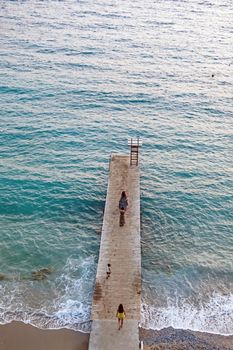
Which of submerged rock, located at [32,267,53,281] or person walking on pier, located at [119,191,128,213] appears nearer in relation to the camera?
submerged rock, located at [32,267,53,281]

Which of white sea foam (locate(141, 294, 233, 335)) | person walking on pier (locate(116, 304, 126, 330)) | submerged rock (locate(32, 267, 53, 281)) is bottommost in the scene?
person walking on pier (locate(116, 304, 126, 330))

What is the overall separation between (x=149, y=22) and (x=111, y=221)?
5851 cm

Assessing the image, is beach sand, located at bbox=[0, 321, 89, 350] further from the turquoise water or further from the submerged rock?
the submerged rock

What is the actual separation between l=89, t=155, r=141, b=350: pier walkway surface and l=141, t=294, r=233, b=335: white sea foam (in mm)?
1992

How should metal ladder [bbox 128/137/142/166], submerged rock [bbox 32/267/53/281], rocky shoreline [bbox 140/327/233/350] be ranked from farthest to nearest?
metal ladder [bbox 128/137/142/166], submerged rock [bbox 32/267/53/281], rocky shoreline [bbox 140/327/233/350]

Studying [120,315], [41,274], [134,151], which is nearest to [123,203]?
[41,274]

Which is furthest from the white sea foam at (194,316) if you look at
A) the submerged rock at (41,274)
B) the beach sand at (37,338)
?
the submerged rock at (41,274)

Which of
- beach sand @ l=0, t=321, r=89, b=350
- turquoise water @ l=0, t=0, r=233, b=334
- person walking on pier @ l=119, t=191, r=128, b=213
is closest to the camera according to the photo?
beach sand @ l=0, t=321, r=89, b=350

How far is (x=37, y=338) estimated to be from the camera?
2278 centimetres

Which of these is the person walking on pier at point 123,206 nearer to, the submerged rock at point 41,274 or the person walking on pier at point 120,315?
the submerged rock at point 41,274

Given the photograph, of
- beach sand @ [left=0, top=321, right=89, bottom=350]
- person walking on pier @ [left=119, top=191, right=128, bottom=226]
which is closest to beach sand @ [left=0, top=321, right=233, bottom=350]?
beach sand @ [left=0, top=321, right=89, bottom=350]

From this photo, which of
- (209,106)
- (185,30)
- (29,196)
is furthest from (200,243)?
(185,30)

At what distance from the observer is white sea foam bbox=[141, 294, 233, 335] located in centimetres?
2422

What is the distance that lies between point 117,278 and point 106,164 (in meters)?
14.9
